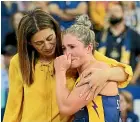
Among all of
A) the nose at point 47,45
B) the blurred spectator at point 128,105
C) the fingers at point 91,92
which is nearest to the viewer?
the fingers at point 91,92

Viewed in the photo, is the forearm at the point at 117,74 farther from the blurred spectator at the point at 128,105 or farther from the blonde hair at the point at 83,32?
the blurred spectator at the point at 128,105

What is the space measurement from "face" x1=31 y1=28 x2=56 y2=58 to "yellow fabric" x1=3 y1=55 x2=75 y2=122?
9 cm

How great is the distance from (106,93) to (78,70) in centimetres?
17

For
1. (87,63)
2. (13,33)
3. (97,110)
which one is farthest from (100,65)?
(13,33)

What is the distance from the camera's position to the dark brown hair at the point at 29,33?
179 centimetres

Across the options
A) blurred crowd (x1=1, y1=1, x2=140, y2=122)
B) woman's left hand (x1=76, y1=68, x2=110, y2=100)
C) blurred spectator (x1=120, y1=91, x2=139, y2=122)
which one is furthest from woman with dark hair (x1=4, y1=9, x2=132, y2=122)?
blurred spectator (x1=120, y1=91, x2=139, y2=122)

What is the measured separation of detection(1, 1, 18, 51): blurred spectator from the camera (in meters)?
3.85

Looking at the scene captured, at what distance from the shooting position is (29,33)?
5.90 feet

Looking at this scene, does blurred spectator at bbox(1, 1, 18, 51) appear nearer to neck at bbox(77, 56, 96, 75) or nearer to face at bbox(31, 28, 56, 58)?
face at bbox(31, 28, 56, 58)

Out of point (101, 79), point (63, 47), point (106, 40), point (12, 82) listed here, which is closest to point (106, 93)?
point (101, 79)

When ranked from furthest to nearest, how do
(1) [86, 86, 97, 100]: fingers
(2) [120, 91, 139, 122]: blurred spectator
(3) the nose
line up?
(2) [120, 91, 139, 122]: blurred spectator
(3) the nose
(1) [86, 86, 97, 100]: fingers

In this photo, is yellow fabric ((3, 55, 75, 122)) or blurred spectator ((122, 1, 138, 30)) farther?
blurred spectator ((122, 1, 138, 30))

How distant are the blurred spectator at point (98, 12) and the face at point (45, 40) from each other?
6.66 ft

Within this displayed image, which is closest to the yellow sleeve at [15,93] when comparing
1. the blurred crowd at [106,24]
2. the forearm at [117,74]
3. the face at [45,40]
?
the face at [45,40]
